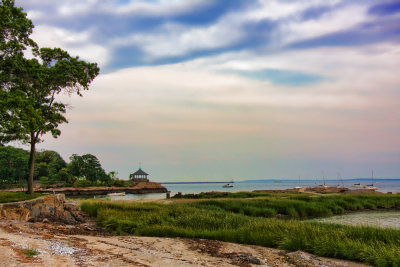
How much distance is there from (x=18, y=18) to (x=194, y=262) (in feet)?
65.4

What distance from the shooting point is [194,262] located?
30.1 ft

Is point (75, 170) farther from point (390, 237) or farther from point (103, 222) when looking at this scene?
point (390, 237)

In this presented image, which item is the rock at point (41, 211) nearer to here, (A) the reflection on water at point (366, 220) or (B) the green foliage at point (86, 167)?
(A) the reflection on water at point (366, 220)

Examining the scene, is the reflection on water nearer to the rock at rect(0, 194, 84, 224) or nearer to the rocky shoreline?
the rock at rect(0, 194, 84, 224)

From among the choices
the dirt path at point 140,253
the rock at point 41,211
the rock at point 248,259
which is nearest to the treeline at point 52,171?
the rock at point 41,211

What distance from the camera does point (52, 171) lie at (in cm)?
9669

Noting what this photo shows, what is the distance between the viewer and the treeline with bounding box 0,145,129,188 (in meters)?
84.8

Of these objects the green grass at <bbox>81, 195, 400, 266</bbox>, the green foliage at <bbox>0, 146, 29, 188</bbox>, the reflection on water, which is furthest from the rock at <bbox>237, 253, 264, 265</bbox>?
the green foliage at <bbox>0, 146, 29, 188</bbox>

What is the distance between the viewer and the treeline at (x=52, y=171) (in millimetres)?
84750

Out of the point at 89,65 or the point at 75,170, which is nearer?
the point at 89,65

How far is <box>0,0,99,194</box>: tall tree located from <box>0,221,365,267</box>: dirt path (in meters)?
8.36

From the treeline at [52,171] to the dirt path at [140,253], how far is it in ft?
Answer: 260

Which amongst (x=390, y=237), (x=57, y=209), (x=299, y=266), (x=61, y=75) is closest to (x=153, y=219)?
(x=57, y=209)

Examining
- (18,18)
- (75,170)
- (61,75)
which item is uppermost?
(18,18)
